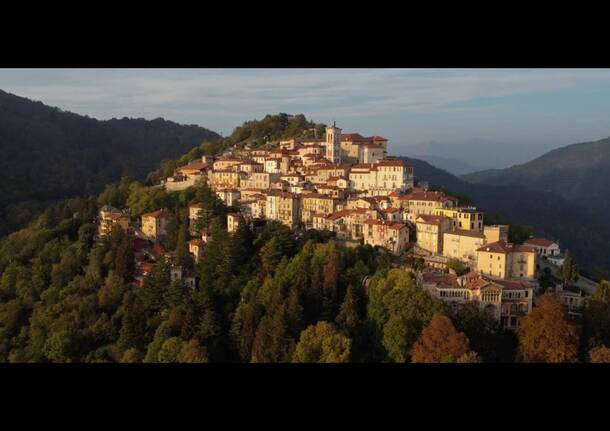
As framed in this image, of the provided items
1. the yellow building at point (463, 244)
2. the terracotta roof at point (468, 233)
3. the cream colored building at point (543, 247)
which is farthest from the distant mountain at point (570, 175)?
the yellow building at point (463, 244)

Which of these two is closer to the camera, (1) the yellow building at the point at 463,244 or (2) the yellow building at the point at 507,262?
(2) the yellow building at the point at 507,262

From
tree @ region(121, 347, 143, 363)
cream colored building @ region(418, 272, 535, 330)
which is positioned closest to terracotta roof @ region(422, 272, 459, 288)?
cream colored building @ region(418, 272, 535, 330)

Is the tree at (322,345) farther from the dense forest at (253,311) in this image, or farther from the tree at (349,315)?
the tree at (349,315)

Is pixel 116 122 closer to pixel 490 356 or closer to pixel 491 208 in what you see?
pixel 491 208

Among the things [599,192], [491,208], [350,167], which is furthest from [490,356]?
[599,192]

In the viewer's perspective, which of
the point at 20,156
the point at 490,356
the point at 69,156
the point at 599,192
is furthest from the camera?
the point at 599,192

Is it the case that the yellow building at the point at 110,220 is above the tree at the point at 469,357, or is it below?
above

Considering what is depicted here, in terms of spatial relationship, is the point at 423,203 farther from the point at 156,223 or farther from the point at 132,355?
the point at 156,223
